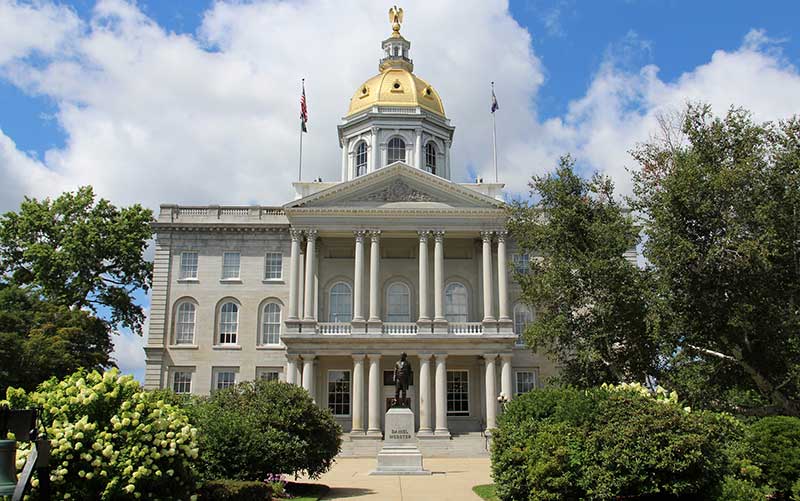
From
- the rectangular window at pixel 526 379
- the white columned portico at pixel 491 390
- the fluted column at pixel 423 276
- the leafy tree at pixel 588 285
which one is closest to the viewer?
the leafy tree at pixel 588 285

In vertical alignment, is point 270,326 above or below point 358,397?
above

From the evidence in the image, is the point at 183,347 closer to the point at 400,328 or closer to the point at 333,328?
the point at 333,328

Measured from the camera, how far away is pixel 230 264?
4666 centimetres

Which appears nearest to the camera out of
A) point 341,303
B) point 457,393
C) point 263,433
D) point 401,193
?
point 263,433

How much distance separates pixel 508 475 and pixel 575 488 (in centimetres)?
148

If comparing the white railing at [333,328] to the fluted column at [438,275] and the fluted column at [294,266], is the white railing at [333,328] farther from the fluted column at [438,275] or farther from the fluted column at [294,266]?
the fluted column at [438,275]

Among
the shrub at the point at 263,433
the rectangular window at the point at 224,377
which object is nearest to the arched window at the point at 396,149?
the rectangular window at the point at 224,377

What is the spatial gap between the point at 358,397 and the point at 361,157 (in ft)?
63.6

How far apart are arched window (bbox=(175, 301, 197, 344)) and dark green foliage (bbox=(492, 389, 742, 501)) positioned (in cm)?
3167

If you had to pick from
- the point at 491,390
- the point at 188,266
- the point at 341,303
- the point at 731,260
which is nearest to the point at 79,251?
the point at 188,266

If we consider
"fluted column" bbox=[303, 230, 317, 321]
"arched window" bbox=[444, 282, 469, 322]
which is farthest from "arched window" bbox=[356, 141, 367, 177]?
"arched window" bbox=[444, 282, 469, 322]

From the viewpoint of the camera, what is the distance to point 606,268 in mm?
30984

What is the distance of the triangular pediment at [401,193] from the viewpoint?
4291 centimetres

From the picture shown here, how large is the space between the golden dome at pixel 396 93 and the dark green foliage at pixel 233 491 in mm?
39506
